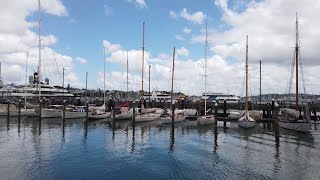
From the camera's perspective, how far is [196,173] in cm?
2170

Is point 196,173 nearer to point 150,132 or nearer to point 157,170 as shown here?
point 157,170

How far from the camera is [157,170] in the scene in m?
22.5

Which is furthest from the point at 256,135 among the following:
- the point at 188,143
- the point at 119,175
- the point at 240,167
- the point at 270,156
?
the point at 119,175

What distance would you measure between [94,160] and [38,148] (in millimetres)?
7506

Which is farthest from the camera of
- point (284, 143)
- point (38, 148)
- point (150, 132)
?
point (150, 132)

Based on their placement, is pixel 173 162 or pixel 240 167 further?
pixel 173 162

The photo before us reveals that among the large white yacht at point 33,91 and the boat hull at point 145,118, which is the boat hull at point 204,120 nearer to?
the boat hull at point 145,118

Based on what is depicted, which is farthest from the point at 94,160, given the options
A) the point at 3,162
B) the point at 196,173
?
the point at 196,173

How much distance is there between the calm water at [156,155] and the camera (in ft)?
70.4

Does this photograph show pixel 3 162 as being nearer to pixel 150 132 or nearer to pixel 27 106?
pixel 150 132

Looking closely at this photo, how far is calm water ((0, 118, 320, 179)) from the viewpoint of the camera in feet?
70.4

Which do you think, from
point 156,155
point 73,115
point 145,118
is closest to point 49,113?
point 73,115

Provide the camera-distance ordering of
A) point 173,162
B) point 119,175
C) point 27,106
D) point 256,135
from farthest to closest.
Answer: point 27,106 → point 256,135 → point 173,162 → point 119,175

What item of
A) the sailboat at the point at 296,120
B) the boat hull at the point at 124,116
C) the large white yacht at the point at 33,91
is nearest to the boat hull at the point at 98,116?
the boat hull at the point at 124,116
